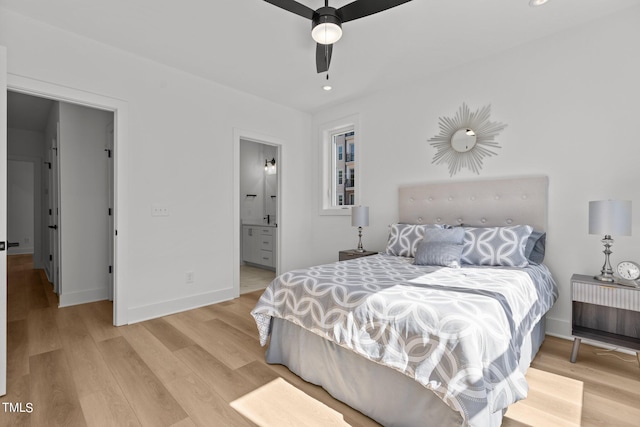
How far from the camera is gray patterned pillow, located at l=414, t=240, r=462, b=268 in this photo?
254 cm

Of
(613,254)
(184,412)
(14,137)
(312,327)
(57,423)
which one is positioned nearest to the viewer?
(57,423)

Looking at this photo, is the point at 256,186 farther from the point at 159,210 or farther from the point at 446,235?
the point at 446,235

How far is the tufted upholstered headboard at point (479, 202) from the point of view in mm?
2764

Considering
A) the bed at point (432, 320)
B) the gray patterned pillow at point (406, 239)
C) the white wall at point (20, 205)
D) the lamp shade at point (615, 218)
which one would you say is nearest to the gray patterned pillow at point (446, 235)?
the bed at point (432, 320)

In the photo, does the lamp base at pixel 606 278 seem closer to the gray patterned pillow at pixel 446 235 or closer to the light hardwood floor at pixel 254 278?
the gray patterned pillow at pixel 446 235

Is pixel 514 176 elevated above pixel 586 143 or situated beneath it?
situated beneath

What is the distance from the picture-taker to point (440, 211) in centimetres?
335

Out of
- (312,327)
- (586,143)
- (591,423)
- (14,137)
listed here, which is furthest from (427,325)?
(14,137)

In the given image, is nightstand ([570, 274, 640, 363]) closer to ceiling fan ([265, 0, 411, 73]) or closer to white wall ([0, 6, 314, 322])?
ceiling fan ([265, 0, 411, 73])

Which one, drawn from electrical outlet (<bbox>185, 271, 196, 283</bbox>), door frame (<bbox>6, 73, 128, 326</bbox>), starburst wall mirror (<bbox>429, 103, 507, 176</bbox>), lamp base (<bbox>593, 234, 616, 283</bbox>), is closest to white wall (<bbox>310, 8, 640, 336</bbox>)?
starburst wall mirror (<bbox>429, 103, 507, 176</bbox>)

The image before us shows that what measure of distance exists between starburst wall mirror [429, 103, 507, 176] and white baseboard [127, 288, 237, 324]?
3.00 m

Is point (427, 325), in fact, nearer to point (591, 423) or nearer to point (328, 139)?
point (591, 423)

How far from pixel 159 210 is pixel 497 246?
3.29 m

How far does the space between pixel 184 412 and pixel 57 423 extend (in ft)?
2.01
